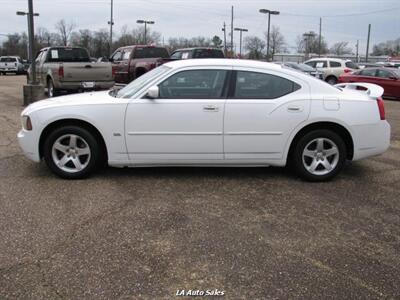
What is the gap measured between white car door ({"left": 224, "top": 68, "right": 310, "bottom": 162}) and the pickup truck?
29.5 ft

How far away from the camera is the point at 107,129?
559cm

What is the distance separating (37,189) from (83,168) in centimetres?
60

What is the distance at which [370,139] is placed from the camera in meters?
5.88

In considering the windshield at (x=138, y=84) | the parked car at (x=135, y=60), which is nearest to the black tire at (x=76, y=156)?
the windshield at (x=138, y=84)

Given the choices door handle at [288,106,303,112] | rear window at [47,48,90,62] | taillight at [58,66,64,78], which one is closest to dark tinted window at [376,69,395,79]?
rear window at [47,48,90,62]

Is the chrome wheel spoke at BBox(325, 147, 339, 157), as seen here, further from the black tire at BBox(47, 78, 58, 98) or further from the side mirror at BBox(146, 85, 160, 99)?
the black tire at BBox(47, 78, 58, 98)

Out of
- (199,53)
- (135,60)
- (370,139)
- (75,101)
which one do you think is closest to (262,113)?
(370,139)

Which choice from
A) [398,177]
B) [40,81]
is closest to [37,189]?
[398,177]

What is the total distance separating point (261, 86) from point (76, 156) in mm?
2420

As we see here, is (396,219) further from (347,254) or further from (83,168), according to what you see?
(83,168)

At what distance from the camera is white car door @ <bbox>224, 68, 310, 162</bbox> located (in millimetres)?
5629

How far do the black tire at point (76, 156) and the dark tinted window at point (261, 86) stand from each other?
6.00ft

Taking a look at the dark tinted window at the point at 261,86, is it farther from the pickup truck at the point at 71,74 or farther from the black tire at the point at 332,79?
the black tire at the point at 332,79

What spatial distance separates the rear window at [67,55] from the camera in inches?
594
